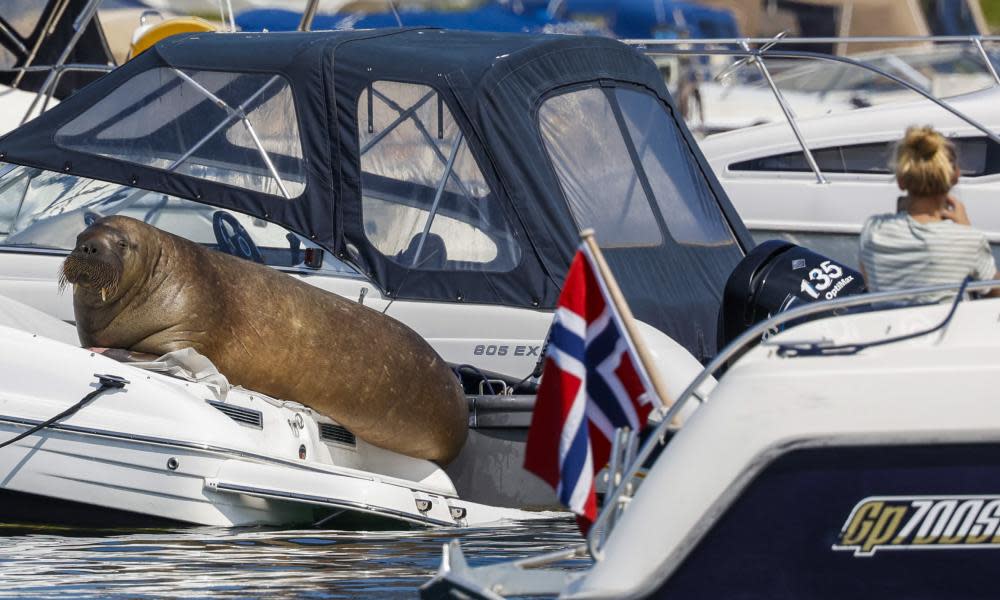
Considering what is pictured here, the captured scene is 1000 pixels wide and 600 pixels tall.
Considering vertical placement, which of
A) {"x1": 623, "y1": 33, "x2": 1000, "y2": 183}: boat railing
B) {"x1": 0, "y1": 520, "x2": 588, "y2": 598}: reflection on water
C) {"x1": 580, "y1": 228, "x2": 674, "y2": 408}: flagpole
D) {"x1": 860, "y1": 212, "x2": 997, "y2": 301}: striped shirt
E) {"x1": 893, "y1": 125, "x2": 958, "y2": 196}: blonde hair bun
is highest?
{"x1": 623, "y1": 33, "x2": 1000, "y2": 183}: boat railing

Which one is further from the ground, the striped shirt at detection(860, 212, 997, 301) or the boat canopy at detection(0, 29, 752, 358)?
the boat canopy at detection(0, 29, 752, 358)

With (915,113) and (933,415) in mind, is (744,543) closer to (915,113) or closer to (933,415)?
(933,415)

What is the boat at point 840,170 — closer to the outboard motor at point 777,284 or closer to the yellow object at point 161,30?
the yellow object at point 161,30

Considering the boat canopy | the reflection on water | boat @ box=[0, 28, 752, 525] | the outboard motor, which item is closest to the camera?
the reflection on water

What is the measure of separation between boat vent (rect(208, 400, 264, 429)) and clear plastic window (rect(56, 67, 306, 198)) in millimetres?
1800

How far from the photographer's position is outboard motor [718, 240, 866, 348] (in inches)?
300

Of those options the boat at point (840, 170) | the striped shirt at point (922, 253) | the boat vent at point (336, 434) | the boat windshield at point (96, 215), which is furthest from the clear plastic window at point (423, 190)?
the boat at point (840, 170)

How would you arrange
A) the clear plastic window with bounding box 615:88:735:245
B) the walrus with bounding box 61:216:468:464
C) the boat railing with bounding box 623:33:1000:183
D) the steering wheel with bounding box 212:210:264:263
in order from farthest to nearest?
the boat railing with bounding box 623:33:1000:183 < the clear plastic window with bounding box 615:88:735:245 < the steering wheel with bounding box 212:210:264:263 < the walrus with bounding box 61:216:468:464

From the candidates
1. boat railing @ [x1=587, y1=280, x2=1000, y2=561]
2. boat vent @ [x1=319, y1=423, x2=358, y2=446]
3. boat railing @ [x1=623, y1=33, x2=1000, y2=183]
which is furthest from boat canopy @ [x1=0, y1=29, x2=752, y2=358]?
boat railing @ [x1=587, y1=280, x2=1000, y2=561]

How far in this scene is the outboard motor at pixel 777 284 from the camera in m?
7.63

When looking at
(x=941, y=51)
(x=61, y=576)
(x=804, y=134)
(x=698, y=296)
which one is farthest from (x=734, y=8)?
(x=61, y=576)

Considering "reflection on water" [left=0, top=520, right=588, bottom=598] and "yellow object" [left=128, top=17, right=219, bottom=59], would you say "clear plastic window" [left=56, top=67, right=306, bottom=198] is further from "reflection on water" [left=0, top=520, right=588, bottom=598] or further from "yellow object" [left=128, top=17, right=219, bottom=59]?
"yellow object" [left=128, top=17, right=219, bottom=59]

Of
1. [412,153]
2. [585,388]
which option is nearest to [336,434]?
[412,153]

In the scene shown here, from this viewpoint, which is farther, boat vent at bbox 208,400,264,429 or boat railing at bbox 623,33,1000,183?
boat railing at bbox 623,33,1000,183
